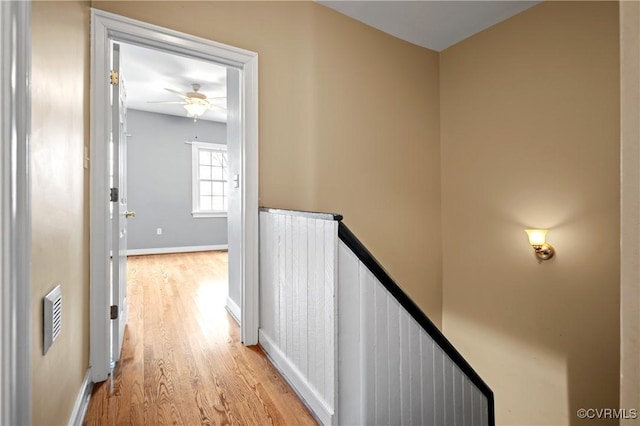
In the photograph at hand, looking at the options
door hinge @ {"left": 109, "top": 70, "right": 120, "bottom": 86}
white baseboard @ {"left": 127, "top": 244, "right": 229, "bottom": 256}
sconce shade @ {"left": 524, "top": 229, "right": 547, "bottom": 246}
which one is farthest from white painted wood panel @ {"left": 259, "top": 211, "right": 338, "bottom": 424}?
white baseboard @ {"left": 127, "top": 244, "right": 229, "bottom": 256}

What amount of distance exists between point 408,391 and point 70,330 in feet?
4.89

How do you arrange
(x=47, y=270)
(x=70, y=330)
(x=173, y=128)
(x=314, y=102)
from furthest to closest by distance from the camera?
(x=173, y=128) → (x=314, y=102) → (x=70, y=330) → (x=47, y=270)

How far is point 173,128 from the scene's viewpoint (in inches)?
234

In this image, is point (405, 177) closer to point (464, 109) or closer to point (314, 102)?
point (464, 109)

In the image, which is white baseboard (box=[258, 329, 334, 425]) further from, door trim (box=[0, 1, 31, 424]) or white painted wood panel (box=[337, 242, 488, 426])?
door trim (box=[0, 1, 31, 424])

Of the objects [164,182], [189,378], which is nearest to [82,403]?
[189,378]

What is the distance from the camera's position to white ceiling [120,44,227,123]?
3561mm

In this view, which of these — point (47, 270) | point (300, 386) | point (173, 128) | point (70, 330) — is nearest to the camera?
point (47, 270)

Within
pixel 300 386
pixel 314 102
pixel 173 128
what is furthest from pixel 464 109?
pixel 173 128

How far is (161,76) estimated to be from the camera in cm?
412

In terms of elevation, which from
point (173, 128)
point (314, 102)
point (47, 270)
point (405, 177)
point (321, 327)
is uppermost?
point (173, 128)

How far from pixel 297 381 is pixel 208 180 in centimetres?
546

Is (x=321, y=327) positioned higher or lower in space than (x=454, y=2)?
lower

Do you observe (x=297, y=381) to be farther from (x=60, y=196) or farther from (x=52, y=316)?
(x=60, y=196)
